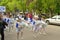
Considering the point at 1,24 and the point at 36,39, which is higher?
the point at 1,24

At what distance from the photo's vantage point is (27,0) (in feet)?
148

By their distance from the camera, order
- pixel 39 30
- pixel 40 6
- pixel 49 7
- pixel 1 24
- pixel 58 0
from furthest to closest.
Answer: pixel 40 6 < pixel 49 7 < pixel 58 0 < pixel 39 30 < pixel 1 24

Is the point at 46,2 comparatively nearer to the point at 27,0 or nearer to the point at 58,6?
the point at 58,6

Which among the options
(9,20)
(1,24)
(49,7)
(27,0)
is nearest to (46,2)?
(49,7)

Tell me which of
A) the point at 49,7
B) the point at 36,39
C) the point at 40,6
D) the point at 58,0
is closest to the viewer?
the point at 36,39

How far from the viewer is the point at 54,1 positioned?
3469cm

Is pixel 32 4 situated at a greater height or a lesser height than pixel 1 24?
lesser

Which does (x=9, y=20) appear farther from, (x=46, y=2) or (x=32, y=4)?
(x=32, y=4)

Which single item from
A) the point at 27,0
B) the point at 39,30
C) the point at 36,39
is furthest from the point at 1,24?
the point at 27,0

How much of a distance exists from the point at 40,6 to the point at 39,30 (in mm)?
21836

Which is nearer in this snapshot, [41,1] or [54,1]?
[54,1]

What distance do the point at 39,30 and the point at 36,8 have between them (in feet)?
78.3

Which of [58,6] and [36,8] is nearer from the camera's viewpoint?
[58,6]

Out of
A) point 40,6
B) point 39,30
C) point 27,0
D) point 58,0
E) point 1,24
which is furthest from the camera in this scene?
point 27,0
